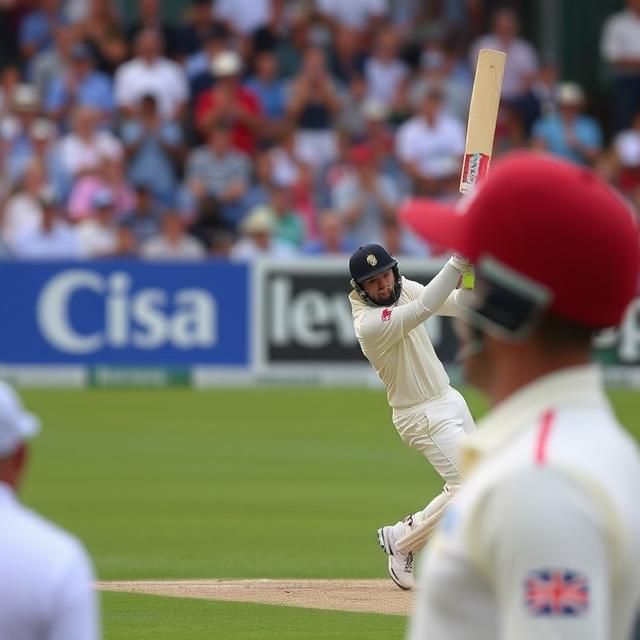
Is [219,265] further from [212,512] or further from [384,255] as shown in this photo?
[384,255]

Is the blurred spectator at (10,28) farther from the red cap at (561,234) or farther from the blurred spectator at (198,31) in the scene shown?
the red cap at (561,234)

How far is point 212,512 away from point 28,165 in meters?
8.77

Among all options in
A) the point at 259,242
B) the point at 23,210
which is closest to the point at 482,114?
the point at 259,242

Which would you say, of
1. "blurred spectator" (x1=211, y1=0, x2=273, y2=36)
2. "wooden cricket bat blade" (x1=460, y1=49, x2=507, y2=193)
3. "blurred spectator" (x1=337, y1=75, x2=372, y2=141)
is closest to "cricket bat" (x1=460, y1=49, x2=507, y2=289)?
"wooden cricket bat blade" (x1=460, y1=49, x2=507, y2=193)

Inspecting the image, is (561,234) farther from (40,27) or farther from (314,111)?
(40,27)

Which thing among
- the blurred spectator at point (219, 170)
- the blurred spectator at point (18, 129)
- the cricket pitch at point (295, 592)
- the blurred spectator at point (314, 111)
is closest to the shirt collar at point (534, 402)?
the cricket pitch at point (295, 592)

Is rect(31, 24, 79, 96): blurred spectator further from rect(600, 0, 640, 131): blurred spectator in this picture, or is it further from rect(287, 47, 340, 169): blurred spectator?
rect(600, 0, 640, 131): blurred spectator

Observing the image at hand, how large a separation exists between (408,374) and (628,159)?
511 inches

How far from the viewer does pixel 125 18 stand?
79.4 feet

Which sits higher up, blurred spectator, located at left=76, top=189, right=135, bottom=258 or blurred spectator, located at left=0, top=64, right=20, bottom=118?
blurred spectator, located at left=0, top=64, right=20, bottom=118

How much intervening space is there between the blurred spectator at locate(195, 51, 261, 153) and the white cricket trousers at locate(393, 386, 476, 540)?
37.8ft

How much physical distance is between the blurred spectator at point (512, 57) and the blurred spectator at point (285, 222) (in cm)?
394

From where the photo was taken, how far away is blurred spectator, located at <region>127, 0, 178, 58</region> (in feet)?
70.8

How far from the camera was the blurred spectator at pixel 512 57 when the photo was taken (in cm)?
2203
